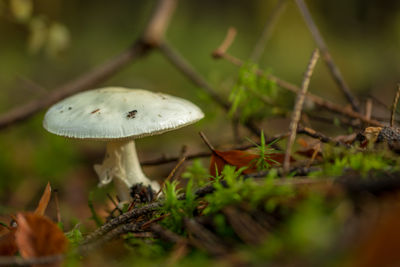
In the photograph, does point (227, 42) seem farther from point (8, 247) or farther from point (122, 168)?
point (8, 247)

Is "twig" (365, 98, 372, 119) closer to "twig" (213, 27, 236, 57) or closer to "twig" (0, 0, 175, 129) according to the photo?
"twig" (213, 27, 236, 57)

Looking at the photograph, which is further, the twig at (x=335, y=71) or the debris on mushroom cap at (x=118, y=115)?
the twig at (x=335, y=71)

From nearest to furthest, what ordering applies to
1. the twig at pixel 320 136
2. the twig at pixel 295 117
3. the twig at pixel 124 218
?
the twig at pixel 295 117
the twig at pixel 124 218
the twig at pixel 320 136

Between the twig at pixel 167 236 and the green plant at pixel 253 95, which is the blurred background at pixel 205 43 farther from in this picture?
the twig at pixel 167 236

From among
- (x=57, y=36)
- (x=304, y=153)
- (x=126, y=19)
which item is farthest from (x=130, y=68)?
(x=304, y=153)

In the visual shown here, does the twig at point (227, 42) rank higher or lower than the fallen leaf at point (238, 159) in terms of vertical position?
higher

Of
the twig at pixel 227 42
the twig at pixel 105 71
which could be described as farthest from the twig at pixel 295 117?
the twig at pixel 105 71

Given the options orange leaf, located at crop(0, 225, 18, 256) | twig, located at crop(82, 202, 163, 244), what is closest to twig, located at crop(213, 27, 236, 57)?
twig, located at crop(82, 202, 163, 244)

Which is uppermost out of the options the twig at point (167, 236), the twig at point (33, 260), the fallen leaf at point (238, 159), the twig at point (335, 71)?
the twig at point (335, 71)

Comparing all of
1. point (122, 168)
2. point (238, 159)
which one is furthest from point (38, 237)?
point (122, 168)
